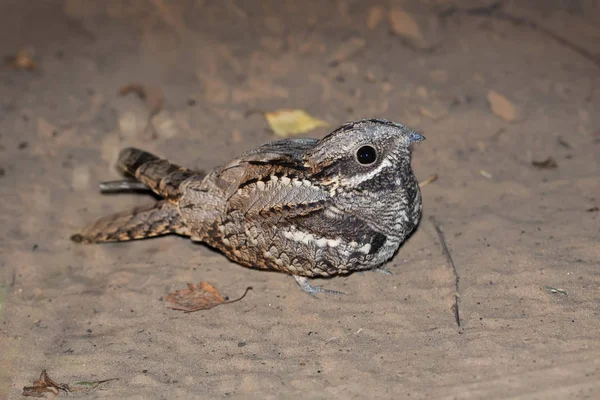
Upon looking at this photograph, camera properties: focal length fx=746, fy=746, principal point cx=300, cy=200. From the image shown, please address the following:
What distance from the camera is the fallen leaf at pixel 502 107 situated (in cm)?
624

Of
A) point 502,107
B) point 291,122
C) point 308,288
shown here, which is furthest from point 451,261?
point 291,122

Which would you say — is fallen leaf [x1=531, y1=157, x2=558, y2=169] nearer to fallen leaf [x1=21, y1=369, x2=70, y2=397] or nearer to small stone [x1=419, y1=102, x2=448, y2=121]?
small stone [x1=419, y1=102, x2=448, y2=121]

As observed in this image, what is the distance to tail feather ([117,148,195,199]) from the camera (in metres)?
4.99

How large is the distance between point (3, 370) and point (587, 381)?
10.6 ft

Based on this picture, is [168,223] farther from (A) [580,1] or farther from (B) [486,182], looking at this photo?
(A) [580,1]

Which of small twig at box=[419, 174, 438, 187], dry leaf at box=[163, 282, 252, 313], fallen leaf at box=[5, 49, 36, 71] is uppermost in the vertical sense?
fallen leaf at box=[5, 49, 36, 71]

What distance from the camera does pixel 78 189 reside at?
5945mm

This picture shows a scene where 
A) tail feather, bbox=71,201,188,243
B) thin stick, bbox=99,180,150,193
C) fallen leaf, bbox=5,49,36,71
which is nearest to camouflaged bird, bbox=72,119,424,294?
tail feather, bbox=71,201,188,243

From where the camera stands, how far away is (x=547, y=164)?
18.8 ft

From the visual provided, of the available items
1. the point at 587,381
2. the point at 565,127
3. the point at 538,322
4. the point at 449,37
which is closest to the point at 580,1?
the point at 449,37

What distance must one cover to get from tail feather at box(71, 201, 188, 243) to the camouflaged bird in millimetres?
163

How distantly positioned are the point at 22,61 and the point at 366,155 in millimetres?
4461

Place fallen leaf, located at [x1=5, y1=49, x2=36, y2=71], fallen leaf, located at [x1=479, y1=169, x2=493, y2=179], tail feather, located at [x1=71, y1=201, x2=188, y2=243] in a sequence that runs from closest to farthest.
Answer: tail feather, located at [x1=71, y1=201, x2=188, y2=243] < fallen leaf, located at [x1=479, y1=169, x2=493, y2=179] < fallen leaf, located at [x1=5, y1=49, x2=36, y2=71]

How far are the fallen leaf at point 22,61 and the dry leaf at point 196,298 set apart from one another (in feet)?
11.7
